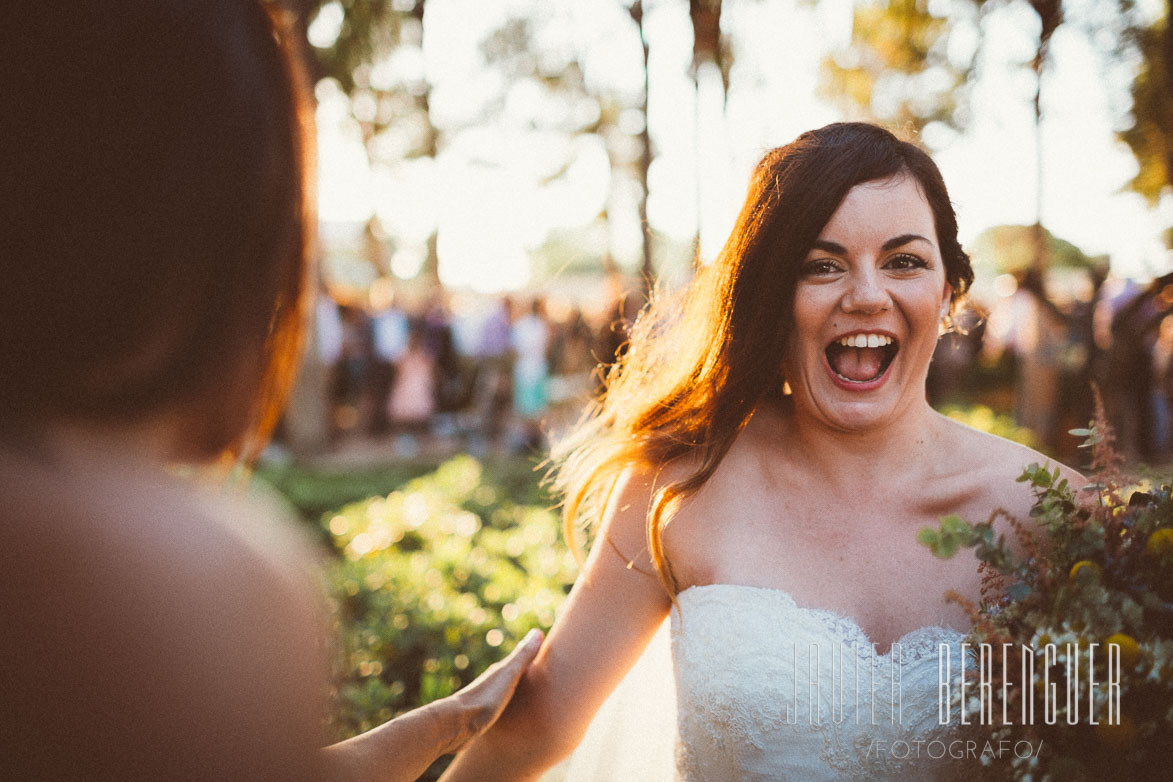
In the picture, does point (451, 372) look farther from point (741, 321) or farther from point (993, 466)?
point (993, 466)

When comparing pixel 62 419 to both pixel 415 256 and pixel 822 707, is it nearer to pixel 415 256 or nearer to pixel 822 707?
pixel 822 707

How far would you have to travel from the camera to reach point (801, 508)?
2469mm

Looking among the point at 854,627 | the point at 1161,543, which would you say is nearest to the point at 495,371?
the point at 854,627

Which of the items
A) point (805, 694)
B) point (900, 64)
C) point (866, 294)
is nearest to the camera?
point (805, 694)

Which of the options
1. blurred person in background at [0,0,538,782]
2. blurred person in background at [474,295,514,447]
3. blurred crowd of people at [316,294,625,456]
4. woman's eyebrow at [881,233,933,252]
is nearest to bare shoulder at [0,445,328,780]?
blurred person in background at [0,0,538,782]

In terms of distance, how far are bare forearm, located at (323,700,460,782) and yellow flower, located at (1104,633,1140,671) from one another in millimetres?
1392

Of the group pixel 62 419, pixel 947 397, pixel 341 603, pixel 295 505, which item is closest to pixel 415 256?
pixel 947 397

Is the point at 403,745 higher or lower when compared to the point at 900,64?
lower

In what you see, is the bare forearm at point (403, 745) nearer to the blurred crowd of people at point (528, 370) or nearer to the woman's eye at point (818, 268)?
Answer: the woman's eye at point (818, 268)

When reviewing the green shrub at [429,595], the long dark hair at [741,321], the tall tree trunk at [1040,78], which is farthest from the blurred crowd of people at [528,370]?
the long dark hair at [741,321]

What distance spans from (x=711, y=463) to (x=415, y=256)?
47.7m

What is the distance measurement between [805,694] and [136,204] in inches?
72.7

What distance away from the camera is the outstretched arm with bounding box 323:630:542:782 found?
6.10 feet

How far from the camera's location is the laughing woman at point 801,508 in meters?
2.17
